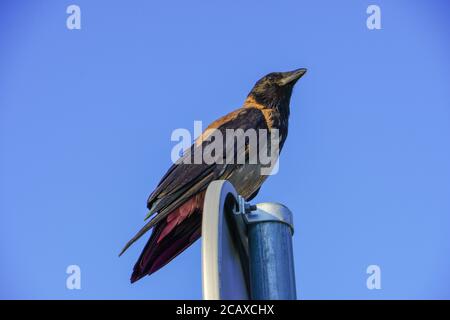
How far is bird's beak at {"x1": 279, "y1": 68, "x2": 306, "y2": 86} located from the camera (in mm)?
6586

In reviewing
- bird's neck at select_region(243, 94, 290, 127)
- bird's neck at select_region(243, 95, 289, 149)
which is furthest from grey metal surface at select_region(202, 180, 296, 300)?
bird's neck at select_region(243, 94, 290, 127)

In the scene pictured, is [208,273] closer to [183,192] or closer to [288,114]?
[183,192]

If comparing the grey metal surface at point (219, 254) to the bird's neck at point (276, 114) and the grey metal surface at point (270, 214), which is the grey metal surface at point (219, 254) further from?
the bird's neck at point (276, 114)

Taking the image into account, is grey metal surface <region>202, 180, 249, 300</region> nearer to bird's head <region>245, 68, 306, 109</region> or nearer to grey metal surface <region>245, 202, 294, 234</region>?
grey metal surface <region>245, 202, 294, 234</region>

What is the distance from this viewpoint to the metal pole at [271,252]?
2.25 m

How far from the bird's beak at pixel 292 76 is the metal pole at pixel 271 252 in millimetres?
4176

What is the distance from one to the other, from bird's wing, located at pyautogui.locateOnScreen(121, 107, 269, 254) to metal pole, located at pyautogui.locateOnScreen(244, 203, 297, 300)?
2.00 meters

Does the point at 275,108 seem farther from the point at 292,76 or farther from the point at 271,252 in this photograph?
the point at 271,252

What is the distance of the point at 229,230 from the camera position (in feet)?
7.46

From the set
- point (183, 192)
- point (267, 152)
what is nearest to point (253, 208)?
point (183, 192)

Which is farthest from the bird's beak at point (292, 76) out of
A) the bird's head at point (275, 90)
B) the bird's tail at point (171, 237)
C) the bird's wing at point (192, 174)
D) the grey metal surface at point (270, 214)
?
the grey metal surface at point (270, 214)

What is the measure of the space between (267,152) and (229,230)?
325 centimetres

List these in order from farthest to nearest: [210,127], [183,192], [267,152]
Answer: [210,127] → [267,152] → [183,192]
